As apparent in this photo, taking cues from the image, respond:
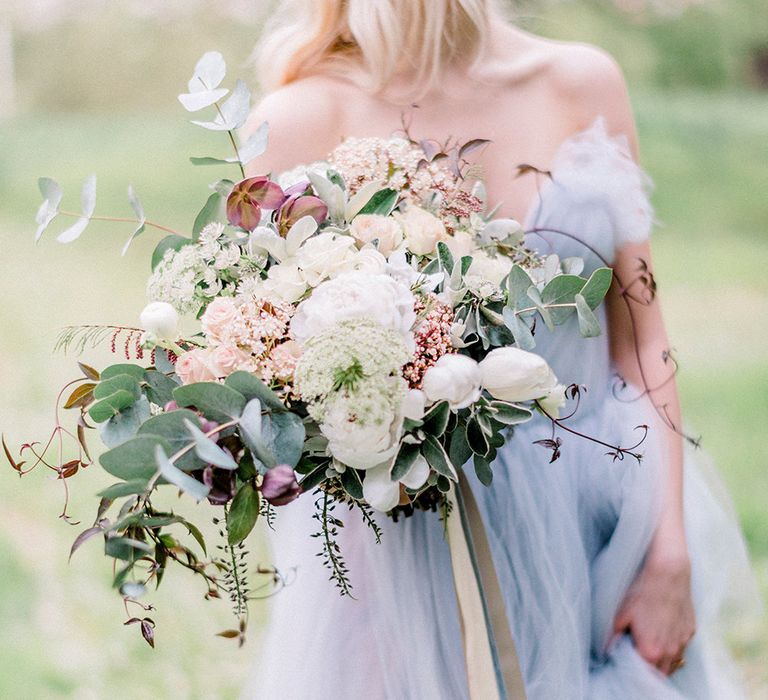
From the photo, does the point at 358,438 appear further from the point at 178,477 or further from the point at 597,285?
the point at 597,285

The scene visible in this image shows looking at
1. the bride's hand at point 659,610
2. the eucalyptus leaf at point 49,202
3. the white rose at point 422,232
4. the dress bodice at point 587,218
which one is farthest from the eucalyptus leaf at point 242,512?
the bride's hand at point 659,610

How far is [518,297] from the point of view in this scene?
40.9 inches

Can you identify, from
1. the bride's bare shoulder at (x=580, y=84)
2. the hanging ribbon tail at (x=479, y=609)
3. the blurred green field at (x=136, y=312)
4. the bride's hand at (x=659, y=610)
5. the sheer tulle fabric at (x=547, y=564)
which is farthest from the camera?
the blurred green field at (x=136, y=312)

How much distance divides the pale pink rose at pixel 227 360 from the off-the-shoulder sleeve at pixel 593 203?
0.59m

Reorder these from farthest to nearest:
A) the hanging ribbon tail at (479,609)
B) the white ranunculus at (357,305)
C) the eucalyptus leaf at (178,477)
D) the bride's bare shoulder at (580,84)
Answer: the bride's bare shoulder at (580,84) < the hanging ribbon tail at (479,609) < the white ranunculus at (357,305) < the eucalyptus leaf at (178,477)

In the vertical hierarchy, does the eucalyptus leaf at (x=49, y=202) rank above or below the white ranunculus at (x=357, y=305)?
below

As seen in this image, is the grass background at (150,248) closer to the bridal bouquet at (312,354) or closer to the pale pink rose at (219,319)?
the bridal bouquet at (312,354)

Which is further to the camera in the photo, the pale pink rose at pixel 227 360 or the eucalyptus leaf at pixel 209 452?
the pale pink rose at pixel 227 360

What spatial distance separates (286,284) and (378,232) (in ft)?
0.43

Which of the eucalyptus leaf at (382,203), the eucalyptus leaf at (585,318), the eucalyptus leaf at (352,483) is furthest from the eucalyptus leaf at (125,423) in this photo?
the eucalyptus leaf at (585,318)

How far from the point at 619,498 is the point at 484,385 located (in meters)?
0.52

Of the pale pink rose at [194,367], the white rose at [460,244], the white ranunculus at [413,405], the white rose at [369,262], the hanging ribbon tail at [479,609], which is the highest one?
the white rose at [369,262]

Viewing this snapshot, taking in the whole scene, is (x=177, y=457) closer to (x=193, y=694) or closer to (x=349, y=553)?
(x=349, y=553)

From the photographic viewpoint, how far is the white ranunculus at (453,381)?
0.94 m
